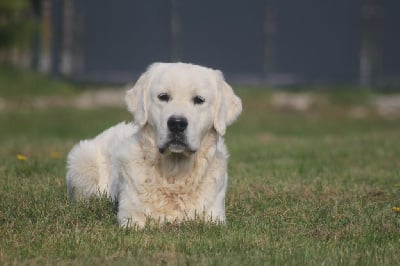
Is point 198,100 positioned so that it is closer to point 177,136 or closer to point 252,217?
point 177,136

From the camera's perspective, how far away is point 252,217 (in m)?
6.63

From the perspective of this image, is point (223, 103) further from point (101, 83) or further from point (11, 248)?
point (101, 83)

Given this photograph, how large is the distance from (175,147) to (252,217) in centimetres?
96

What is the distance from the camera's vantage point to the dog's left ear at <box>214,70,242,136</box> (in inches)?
251

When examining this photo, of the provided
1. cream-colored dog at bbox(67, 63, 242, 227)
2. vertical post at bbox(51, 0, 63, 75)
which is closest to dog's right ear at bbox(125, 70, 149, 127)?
cream-colored dog at bbox(67, 63, 242, 227)

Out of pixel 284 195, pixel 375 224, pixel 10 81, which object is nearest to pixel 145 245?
pixel 375 224

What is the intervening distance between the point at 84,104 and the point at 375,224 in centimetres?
1489

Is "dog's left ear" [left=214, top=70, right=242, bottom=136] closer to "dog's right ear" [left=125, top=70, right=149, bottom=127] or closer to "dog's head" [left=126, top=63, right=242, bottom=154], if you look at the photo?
"dog's head" [left=126, top=63, right=242, bottom=154]

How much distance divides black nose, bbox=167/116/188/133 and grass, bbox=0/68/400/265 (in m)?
0.68

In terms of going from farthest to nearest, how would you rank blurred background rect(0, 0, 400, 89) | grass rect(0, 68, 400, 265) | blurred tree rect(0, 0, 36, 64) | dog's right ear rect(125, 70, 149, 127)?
blurred tree rect(0, 0, 36, 64) → blurred background rect(0, 0, 400, 89) → dog's right ear rect(125, 70, 149, 127) → grass rect(0, 68, 400, 265)

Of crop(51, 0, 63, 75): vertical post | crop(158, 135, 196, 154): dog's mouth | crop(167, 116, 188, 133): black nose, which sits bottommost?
crop(51, 0, 63, 75): vertical post

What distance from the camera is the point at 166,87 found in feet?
20.1

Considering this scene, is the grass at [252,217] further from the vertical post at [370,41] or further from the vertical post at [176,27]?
the vertical post at [176,27]

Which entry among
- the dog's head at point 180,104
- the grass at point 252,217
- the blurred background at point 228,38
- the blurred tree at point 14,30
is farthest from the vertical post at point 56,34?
the dog's head at point 180,104
